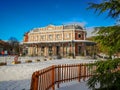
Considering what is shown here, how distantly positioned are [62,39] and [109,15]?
4279 cm

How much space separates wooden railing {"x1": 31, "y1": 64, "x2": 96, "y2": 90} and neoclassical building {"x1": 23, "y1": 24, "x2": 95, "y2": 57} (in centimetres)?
Answer: 3260

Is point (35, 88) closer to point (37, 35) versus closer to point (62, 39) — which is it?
point (62, 39)

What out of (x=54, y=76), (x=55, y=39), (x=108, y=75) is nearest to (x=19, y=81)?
(x=54, y=76)

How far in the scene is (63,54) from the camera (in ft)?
155

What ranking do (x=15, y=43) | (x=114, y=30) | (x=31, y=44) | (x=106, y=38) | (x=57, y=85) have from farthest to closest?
(x=15, y=43) < (x=31, y=44) < (x=57, y=85) < (x=106, y=38) < (x=114, y=30)

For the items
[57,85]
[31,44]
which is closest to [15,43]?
[31,44]

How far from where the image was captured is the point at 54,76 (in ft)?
30.9

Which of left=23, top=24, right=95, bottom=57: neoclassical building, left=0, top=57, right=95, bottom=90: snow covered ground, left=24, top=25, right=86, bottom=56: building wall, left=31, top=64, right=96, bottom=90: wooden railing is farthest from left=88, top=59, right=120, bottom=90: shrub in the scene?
left=24, top=25, right=86, bottom=56: building wall

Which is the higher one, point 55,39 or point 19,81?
point 55,39

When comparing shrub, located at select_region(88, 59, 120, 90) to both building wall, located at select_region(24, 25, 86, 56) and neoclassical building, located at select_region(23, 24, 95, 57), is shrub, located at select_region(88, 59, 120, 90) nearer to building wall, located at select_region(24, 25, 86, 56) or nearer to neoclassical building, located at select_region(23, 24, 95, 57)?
neoclassical building, located at select_region(23, 24, 95, 57)

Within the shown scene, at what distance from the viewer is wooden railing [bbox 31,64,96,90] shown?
239 inches

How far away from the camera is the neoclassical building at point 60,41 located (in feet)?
151

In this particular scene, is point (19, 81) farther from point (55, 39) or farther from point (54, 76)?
point (55, 39)

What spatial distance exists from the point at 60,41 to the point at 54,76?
122 ft
